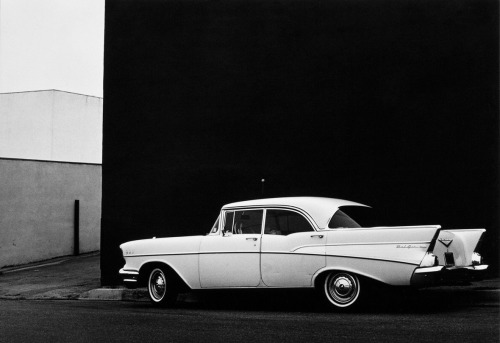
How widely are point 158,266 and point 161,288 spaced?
0.32 meters

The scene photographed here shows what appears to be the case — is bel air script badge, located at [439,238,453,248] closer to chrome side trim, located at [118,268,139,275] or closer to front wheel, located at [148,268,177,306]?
front wheel, located at [148,268,177,306]

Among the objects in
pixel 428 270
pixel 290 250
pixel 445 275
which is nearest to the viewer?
pixel 428 270

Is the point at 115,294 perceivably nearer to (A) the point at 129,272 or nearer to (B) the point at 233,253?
(A) the point at 129,272

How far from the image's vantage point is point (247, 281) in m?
10.2

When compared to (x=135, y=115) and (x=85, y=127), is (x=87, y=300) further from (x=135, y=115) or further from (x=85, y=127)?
(x=85, y=127)

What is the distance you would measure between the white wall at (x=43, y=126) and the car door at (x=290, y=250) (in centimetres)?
2322

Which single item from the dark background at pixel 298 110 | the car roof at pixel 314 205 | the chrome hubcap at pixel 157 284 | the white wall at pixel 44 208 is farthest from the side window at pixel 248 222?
the white wall at pixel 44 208

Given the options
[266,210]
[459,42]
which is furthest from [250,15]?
[266,210]

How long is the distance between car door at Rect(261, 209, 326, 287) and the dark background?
2.76m

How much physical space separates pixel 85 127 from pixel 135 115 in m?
19.3

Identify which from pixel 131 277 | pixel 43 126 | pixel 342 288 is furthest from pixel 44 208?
pixel 342 288

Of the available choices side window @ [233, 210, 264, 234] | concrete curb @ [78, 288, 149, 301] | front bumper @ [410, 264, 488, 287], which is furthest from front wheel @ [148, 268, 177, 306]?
front bumper @ [410, 264, 488, 287]

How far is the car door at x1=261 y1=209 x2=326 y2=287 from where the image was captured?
9742 millimetres

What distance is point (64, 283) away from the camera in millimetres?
15055
